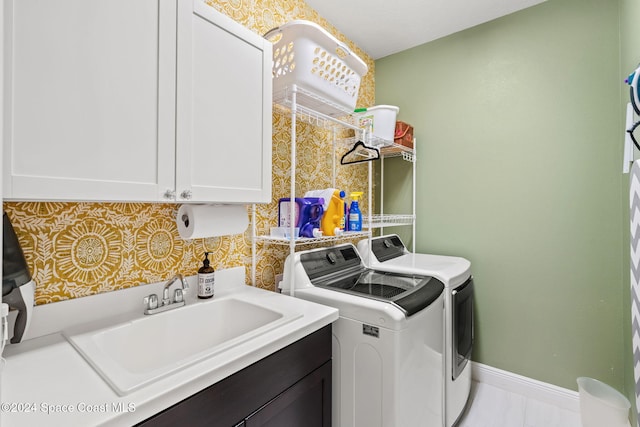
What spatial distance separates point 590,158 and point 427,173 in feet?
3.35

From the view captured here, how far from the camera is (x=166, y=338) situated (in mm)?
1230

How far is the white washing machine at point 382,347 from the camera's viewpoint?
1.28 metres

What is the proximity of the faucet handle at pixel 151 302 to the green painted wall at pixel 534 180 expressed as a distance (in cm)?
203

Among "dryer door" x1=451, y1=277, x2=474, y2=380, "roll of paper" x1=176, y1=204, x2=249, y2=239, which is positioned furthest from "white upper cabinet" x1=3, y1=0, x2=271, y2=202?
"dryer door" x1=451, y1=277, x2=474, y2=380

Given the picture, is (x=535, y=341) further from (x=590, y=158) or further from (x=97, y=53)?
(x=97, y=53)

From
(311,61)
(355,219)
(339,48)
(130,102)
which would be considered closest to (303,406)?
(355,219)

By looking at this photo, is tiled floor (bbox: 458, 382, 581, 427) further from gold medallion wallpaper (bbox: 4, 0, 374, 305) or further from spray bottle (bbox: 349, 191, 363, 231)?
gold medallion wallpaper (bbox: 4, 0, 374, 305)

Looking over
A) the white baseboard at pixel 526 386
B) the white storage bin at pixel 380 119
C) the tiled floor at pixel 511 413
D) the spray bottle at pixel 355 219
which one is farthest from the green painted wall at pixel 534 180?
the spray bottle at pixel 355 219

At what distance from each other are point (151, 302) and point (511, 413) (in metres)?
2.26

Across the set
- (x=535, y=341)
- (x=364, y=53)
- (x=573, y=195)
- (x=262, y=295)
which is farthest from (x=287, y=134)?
(x=535, y=341)

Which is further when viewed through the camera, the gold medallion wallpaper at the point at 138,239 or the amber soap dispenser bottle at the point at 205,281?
the amber soap dispenser bottle at the point at 205,281

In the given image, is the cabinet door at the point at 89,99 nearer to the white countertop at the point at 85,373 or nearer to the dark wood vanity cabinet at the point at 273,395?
the white countertop at the point at 85,373

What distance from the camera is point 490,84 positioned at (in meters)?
2.26

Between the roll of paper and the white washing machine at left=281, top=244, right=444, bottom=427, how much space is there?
0.37 metres
